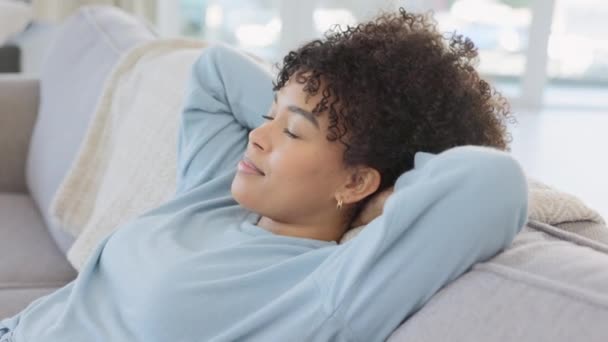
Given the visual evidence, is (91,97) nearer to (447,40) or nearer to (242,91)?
(242,91)

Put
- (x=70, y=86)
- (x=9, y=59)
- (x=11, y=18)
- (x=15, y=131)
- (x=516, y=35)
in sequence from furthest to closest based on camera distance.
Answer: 1. (x=516, y=35)
2. (x=11, y=18)
3. (x=9, y=59)
4. (x=15, y=131)
5. (x=70, y=86)

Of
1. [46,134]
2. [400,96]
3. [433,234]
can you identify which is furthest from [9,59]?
[433,234]

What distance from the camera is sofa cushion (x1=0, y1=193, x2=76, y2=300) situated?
69.5 inches

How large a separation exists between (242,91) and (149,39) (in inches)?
25.5

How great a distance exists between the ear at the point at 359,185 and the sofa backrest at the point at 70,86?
2.93 feet

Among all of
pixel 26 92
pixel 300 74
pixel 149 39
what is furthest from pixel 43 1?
pixel 300 74

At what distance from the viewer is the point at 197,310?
41.6 inches

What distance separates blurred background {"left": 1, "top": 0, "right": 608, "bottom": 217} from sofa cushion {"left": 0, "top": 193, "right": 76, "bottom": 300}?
306 cm

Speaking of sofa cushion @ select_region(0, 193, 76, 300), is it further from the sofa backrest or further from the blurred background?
the blurred background

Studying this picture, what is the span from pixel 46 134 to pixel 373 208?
1.20m

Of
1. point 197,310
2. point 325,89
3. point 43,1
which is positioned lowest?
point 43,1

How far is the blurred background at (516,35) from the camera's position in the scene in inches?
218

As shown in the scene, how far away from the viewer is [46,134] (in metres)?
2.15

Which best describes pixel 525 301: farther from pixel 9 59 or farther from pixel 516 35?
pixel 516 35
